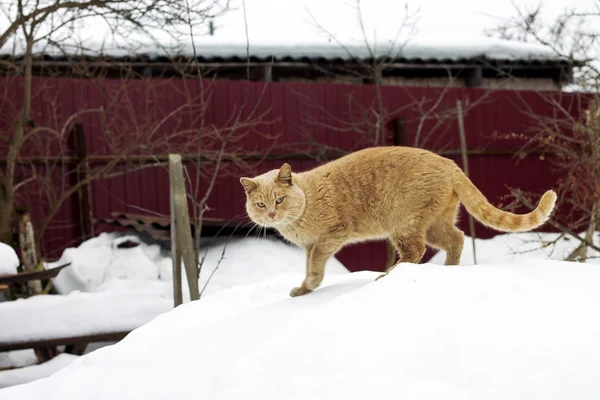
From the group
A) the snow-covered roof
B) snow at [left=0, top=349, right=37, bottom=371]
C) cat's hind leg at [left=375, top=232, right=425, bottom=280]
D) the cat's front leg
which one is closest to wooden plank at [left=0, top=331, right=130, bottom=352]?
snow at [left=0, top=349, right=37, bottom=371]

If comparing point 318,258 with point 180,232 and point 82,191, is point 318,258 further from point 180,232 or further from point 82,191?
point 82,191

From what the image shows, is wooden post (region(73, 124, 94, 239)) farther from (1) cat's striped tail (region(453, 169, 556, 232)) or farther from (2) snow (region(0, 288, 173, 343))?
(1) cat's striped tail (region(453, 169, 556, 232))

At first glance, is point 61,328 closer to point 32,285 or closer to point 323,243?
point 32,285

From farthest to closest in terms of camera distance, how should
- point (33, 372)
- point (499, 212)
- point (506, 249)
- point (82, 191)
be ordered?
point (506, 249), point (82, 191), point (33, 372), point (499, 212)

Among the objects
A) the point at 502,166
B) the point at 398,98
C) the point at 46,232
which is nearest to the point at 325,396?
the point at 46,232

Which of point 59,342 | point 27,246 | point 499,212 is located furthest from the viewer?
point 27,246

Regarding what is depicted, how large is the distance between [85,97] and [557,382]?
7.78 m

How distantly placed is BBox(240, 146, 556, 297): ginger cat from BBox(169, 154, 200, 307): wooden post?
4.42 feet

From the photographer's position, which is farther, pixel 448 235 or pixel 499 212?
pixel 448 235

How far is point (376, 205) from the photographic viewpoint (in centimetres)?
338

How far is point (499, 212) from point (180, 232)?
2.47 meters

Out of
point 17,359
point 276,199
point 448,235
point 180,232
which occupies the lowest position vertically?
point 17,359

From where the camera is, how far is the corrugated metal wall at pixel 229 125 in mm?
7996

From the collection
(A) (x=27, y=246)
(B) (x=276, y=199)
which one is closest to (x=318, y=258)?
(B) (x=276, y=199)
